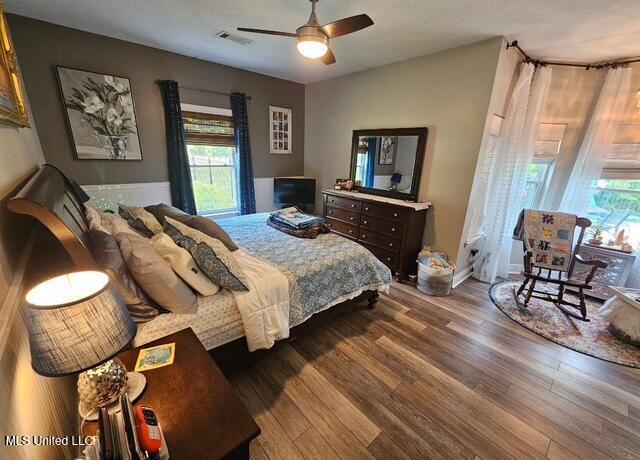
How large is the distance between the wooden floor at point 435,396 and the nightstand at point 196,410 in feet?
2.41

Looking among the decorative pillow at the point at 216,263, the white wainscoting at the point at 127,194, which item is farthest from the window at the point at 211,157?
the decorative pillow at the point at 216,263

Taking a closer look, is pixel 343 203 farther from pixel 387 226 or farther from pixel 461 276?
pixel 461 276

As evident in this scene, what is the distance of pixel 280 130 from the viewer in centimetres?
455

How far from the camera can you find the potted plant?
3180mm

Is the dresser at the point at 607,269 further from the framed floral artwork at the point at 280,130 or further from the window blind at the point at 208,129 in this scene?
the window blind at the point at 208,129

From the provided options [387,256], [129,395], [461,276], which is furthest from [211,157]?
[461,276]

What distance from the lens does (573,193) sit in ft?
10.5

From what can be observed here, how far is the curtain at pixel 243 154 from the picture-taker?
3912 mm

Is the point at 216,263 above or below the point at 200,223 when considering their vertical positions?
below

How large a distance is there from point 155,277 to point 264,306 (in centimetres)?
65

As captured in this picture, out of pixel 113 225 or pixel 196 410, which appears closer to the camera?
pixel 196 410

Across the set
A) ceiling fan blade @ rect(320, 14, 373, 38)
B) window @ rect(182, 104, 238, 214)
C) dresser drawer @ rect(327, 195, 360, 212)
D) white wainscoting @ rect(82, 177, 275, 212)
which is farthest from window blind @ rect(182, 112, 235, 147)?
ceiling fan blade @ rect(320, 14, 373, 38)

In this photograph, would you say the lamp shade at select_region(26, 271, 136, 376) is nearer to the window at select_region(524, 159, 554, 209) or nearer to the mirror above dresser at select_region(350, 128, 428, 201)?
the mirror above dresser at select_region(350, 128, 428, 201)

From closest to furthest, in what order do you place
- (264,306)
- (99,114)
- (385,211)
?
(264,306), (99,114), (385,211)
